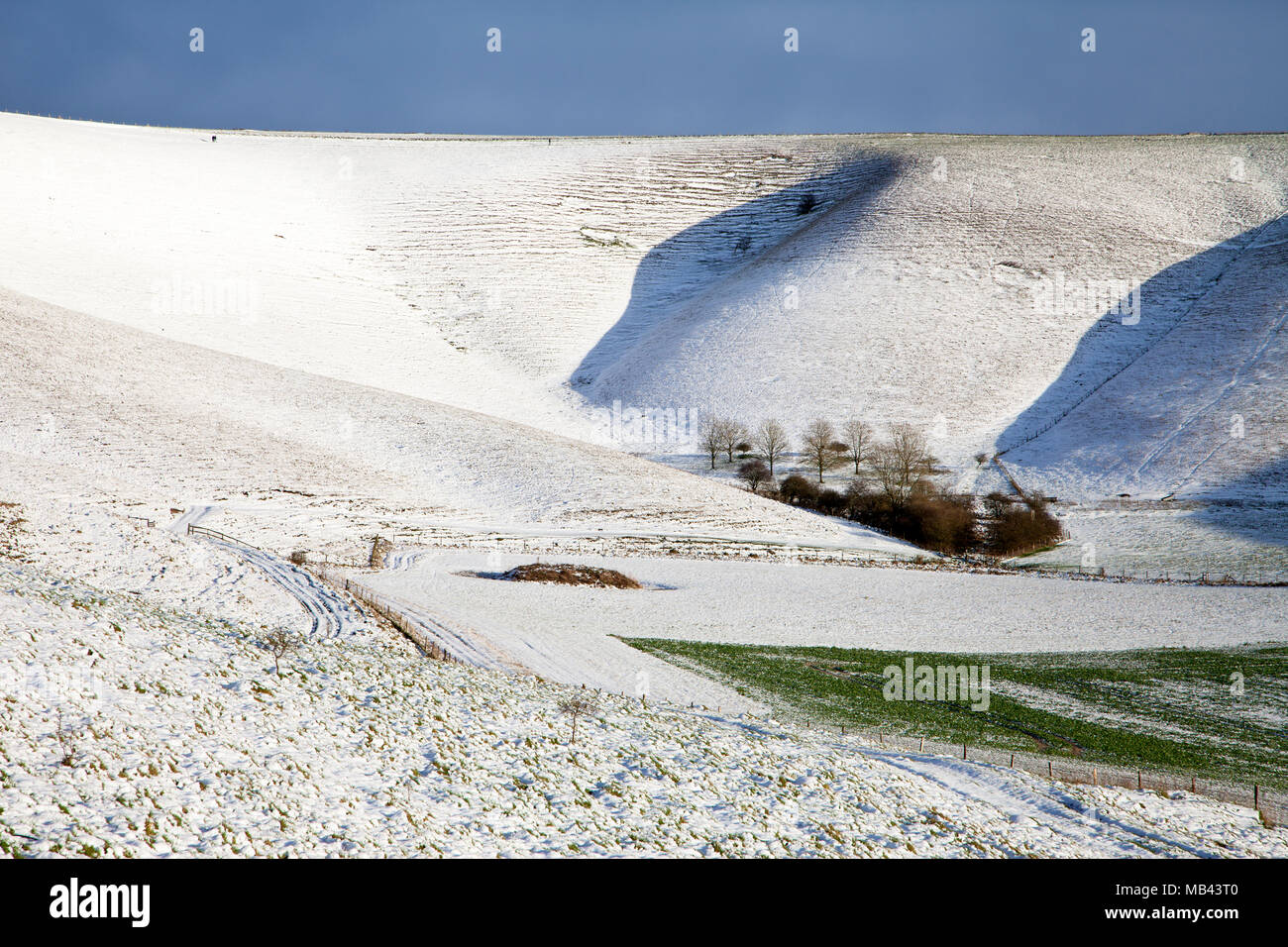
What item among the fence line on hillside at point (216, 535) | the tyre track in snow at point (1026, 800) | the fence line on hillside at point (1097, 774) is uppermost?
the fence line on hillside at point (216, 535)

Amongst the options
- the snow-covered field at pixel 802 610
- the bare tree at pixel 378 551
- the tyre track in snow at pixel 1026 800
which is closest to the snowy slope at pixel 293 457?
the bare tree at pixel 378 551

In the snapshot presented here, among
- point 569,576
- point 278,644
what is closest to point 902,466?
point 569,576

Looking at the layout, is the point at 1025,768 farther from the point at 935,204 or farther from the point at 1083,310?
the point at 935,204

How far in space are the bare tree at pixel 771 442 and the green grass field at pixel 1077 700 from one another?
32.2 metres

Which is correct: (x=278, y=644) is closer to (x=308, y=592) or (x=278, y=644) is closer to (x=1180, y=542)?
(x=308, y=592)

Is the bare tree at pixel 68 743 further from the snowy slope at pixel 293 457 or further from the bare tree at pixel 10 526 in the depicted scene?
the snowy slope at pixel 293 457

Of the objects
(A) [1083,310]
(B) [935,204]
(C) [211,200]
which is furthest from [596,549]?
(C) [211,200]

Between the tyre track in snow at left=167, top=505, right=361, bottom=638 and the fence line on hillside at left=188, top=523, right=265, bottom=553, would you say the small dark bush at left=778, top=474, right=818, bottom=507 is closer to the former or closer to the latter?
the fence line on hillside at left=188, top=523, right=265, bottom=553

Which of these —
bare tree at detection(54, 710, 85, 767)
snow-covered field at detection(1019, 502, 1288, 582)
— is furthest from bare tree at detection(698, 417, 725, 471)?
bare tree at detection(54, 710, 85, 767)

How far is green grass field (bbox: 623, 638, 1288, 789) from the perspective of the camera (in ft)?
58.7

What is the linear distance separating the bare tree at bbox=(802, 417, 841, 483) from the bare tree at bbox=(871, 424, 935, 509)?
2726mm

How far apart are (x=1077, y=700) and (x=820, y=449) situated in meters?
35.8

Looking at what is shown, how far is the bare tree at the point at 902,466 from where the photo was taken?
167ft

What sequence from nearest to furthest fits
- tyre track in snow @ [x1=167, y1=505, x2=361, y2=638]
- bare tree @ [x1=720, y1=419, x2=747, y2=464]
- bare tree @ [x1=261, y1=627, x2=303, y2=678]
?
bare tree @ [x1=261, y1=627, x2=303, y2=678] → tyre track in snow @ [x1=167, y1=505, x2=361, y2=638] → bare tree @ [x1=720, y1=419, x2=747, y2=464]
